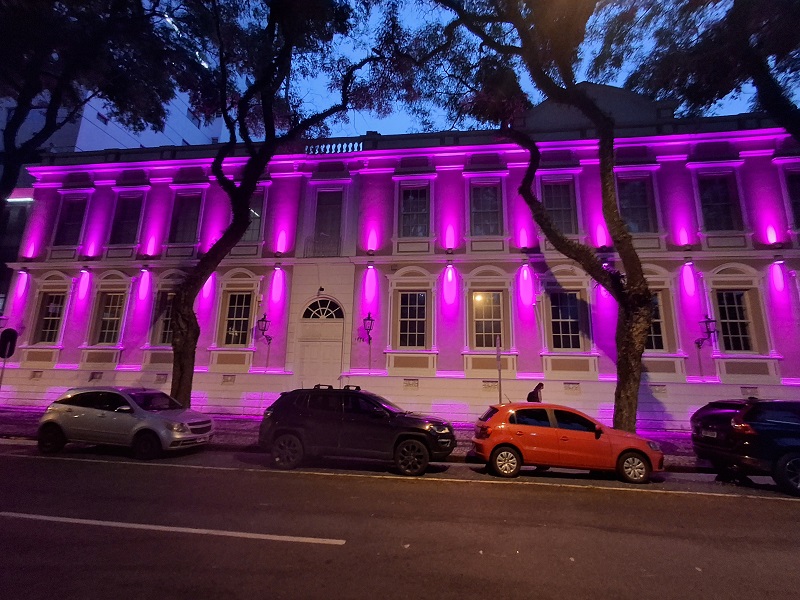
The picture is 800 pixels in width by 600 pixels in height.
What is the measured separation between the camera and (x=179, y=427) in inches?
371

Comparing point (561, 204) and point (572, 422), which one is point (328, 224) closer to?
point (561, 204)

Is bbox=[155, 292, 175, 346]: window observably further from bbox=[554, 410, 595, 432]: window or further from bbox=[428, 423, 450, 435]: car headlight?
bbox=[554, 410, 595, 432]: window

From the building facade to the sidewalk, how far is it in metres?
1.06

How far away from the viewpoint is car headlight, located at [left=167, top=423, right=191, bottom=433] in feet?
30.7

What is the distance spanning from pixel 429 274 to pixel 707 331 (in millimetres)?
9566

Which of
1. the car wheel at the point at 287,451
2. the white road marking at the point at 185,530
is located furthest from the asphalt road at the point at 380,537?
the car wheel at the point at 287,451

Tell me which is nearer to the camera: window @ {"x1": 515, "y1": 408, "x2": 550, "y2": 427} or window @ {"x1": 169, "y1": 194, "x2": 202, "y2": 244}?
window @ {"x1": 515, "y1": 408, "x2": 550, "y2": 427}

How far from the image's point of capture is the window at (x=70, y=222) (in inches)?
719

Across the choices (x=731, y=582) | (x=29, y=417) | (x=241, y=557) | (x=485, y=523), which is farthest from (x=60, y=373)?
(x=731, y=582)

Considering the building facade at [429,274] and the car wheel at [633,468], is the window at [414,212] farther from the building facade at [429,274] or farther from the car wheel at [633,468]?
the car wheel at [633,468]

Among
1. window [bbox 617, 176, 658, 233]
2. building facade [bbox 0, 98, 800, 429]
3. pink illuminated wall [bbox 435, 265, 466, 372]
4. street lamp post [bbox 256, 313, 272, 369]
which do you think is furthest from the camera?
street lamp post [bbox 256, 313, 272, 369]

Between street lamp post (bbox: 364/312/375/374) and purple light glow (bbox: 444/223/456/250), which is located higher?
purple light glow (bbox: 444/223/456/250)

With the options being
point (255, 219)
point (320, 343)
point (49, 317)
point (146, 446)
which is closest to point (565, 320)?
point (320, 343)

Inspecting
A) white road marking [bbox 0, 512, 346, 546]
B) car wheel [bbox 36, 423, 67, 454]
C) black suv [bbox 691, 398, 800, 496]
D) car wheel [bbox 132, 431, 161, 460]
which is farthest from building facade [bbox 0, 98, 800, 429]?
white road marking [bbox 0, 512, 346, 546]
